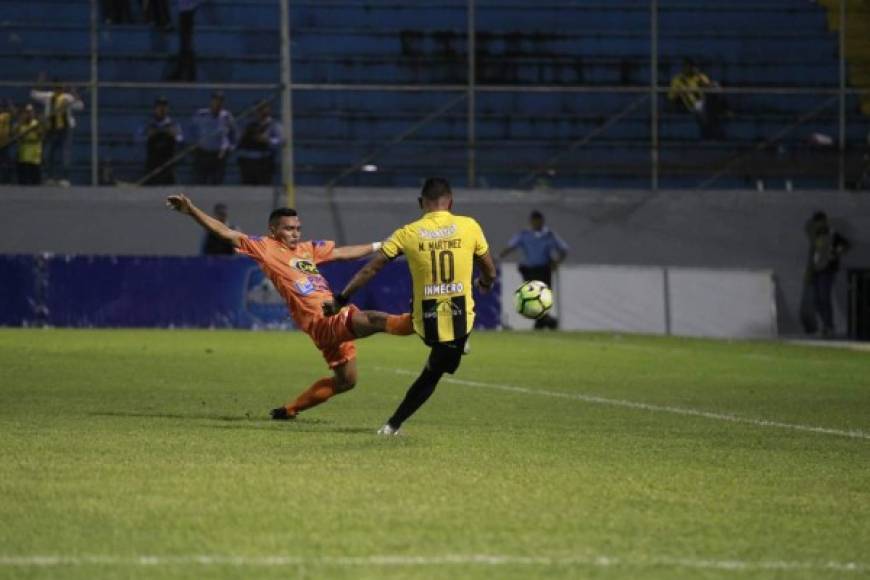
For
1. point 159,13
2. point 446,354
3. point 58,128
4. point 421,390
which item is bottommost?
point 421,390

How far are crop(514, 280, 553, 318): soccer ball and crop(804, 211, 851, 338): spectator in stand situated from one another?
1856 centimetres

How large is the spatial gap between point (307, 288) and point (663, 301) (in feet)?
58.6

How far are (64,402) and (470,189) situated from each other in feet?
58.4

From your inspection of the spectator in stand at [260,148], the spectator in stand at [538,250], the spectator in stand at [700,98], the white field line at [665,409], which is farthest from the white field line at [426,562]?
the spectator in stand at [700,98]

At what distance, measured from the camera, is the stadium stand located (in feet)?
107

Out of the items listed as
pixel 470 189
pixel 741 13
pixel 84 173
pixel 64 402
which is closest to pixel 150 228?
pixel 84 173

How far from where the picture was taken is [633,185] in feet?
109

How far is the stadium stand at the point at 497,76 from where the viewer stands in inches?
1283

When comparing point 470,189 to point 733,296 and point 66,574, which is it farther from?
point 66,574

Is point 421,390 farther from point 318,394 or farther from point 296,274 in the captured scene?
point 296,274

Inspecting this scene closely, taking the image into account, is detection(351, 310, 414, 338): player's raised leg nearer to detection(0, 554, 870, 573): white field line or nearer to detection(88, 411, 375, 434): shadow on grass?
detection(88, 411, 375, 434): shadow on grass

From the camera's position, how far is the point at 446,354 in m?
12.2

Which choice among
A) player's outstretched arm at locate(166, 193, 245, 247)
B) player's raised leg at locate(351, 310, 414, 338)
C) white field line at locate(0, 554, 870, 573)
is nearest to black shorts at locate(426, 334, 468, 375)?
player's raised leg at locate(351, 310, 414, 338)

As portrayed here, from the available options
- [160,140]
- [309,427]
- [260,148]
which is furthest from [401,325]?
[160,140]
